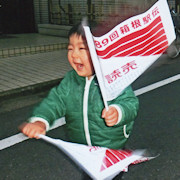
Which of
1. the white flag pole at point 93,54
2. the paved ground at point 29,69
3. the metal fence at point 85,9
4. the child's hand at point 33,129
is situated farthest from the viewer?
the metal fence at point 85,9

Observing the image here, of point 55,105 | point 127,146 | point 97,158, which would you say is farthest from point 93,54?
point 127,146

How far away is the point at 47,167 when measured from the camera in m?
3.00

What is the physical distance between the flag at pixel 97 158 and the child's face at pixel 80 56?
15.8 inches

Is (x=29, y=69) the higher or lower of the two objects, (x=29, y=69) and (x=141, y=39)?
the lower

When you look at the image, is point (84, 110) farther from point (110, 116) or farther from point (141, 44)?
point (141, 44)

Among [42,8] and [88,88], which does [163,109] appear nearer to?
[88,88]

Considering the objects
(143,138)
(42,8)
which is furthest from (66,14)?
(143,138)

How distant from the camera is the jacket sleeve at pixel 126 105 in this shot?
1606mm

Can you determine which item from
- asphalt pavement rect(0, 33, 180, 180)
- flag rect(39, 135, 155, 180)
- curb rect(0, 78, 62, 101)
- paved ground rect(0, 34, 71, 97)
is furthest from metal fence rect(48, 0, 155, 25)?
flag rect(39, 135, 155, 180)

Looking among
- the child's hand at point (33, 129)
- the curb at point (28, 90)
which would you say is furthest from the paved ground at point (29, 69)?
the child's hand at point (33, 129)

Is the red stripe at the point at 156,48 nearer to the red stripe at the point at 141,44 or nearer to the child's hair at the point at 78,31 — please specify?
the red stripe at the point at 141,44

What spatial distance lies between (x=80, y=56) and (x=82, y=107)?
328 mm

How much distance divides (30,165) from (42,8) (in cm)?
986

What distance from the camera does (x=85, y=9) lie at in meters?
11.5
